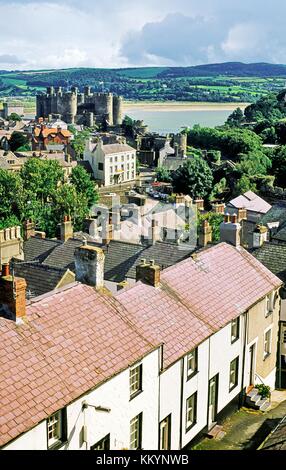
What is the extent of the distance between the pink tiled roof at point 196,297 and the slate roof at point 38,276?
6.54 m

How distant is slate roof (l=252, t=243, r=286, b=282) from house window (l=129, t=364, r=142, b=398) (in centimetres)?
1272

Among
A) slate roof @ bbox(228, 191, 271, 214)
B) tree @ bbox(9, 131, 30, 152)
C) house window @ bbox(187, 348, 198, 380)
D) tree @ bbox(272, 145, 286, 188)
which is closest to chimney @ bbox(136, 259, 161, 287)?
house window @ bbox(187, 348, 198, 380)

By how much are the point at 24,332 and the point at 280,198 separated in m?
63.4

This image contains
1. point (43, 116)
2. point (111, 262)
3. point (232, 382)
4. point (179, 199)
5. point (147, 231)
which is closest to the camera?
point (232, 382)

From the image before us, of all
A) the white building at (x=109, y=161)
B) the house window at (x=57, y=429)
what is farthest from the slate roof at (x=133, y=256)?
the white building at (x=109, y=161)

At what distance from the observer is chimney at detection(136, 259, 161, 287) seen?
1903 cm

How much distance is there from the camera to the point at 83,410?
1396 centimetres

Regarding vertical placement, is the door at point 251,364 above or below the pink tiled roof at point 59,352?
below

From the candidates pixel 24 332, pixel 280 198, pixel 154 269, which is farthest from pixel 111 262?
pixel 280 198

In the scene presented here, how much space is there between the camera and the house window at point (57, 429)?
1325 centimetres

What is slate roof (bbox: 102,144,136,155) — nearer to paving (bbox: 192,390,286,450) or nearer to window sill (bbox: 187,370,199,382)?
paving (bbox: 192,390,286,450)

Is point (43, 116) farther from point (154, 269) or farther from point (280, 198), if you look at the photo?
point (154, 269)

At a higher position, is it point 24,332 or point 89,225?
point 24,332

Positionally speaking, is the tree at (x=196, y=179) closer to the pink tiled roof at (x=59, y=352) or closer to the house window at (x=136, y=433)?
the pink tiled roof at (x=59, y=352)
